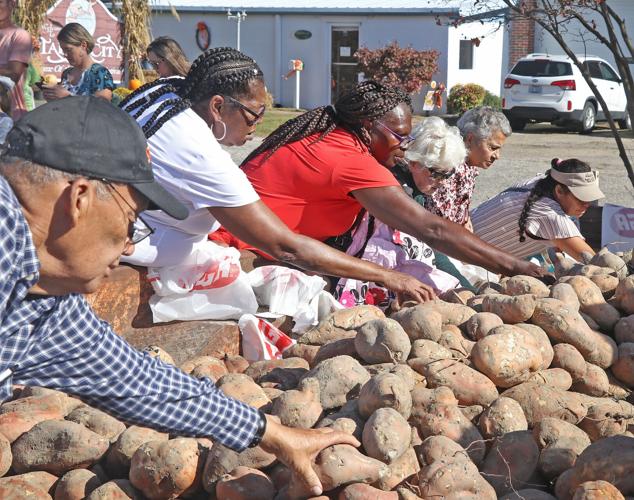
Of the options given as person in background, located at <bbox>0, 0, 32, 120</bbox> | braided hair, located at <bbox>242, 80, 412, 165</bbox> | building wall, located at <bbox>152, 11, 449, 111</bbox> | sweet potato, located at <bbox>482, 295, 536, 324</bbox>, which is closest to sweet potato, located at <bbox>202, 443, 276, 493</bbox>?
sweet potato, located at <bbox>482, 295, 536, 324</bbox>

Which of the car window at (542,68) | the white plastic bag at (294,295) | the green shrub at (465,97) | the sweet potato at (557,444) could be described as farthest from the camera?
the green shrub at (465,97)

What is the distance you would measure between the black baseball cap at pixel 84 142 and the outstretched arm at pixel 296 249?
185 centimetres

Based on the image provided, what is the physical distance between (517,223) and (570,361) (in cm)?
256

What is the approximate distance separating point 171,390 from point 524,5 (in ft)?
12.0

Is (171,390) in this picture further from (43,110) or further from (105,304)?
(105,304)

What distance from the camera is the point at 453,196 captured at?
6.03 m

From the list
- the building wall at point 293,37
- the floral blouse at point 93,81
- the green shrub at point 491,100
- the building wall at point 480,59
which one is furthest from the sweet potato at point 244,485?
the building wall at point 293,37

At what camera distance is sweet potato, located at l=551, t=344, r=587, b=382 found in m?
3.65

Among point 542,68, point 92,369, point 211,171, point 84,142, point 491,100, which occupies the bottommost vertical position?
point 491,100

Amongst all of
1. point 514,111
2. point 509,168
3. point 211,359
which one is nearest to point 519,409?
point 211,359

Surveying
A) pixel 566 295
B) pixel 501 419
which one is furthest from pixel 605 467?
pixel 566 295

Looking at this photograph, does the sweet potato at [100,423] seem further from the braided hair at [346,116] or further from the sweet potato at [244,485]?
the braided hair at [346,116]

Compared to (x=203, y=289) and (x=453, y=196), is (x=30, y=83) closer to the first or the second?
(x=453, y=196)

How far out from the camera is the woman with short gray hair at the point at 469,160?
598 centimetres
